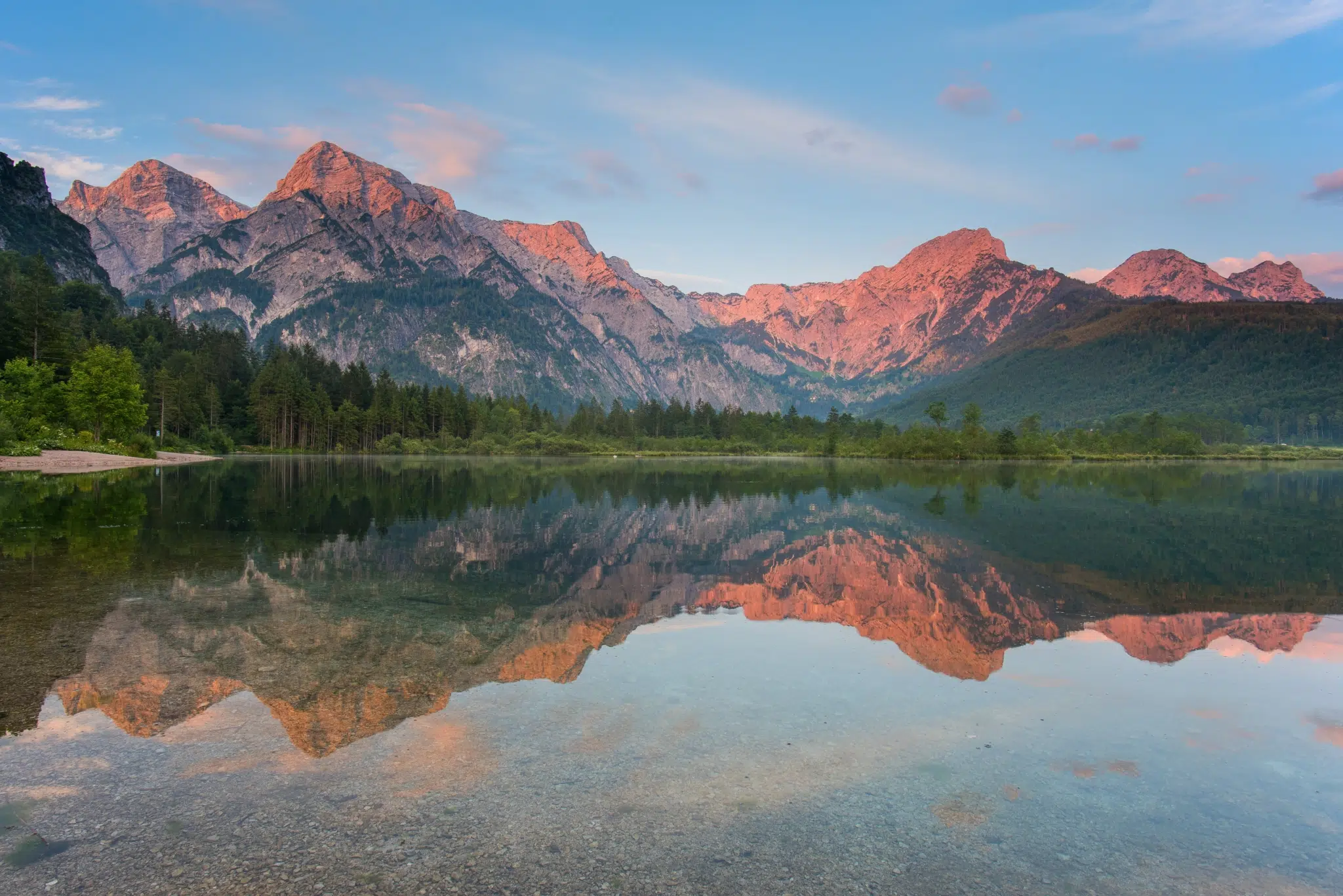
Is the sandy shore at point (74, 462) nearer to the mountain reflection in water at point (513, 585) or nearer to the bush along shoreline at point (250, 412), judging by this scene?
the bush along shoreline at point (250, 412)

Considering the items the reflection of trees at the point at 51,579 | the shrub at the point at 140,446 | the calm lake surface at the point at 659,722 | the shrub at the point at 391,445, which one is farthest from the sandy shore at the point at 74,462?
the shrub at the point at 391,445

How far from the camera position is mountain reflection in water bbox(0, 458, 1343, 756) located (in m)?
10.6

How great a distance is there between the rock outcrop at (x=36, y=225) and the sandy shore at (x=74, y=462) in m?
131

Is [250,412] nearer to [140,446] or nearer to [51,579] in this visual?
[140,446]

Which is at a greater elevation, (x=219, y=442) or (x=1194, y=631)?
(x=1194, y=631)

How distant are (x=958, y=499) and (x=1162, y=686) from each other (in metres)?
37.6

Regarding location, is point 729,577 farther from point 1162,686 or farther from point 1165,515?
point 1165,515

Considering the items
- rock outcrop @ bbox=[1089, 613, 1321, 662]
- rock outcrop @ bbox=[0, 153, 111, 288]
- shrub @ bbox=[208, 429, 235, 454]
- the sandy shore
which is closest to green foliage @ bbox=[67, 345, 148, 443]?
the sandy shore

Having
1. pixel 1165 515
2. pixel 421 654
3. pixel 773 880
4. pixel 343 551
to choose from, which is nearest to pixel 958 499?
pixel 1165 515

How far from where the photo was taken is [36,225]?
185875 mm

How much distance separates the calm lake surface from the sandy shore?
1637 inches

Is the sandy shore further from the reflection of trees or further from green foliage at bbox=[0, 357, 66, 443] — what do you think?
the reflection of trees

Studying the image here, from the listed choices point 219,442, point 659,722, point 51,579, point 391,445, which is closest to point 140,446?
point 219,442

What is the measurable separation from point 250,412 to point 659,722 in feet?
479
